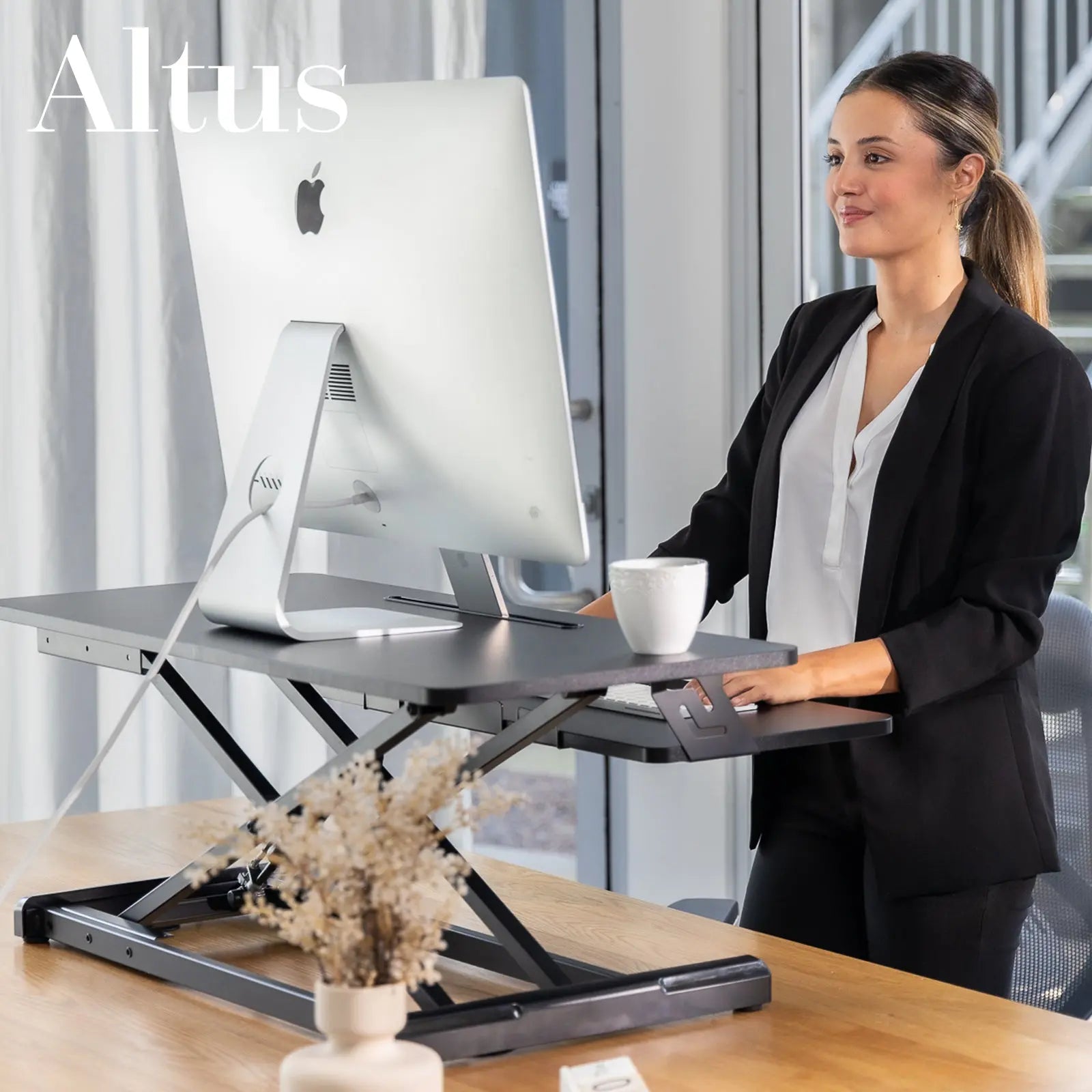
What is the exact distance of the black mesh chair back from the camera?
6.65 ft

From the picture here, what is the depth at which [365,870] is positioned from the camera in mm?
1006

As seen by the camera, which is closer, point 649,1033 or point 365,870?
point 365,870

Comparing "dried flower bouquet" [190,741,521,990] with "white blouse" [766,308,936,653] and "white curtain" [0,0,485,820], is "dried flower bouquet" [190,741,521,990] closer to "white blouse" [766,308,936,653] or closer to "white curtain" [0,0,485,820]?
"white blouse" [766,308,936,653]

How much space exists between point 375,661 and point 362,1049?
370mm

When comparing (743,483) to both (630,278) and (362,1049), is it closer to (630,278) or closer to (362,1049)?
(630,278)

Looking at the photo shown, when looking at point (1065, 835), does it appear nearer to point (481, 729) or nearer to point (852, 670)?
point (852, 670)

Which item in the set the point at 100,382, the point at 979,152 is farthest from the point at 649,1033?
the point at 100,382

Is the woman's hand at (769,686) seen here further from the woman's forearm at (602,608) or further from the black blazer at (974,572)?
the woman's forearm at (602,608)

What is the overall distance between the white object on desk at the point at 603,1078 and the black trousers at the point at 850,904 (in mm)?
860

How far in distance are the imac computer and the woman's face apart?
78cm

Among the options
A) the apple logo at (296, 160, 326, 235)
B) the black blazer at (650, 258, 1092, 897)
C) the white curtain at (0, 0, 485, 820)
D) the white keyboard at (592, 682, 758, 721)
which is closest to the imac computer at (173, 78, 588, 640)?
the apple logo at (296, 160, 326, 235)

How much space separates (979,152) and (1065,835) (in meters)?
0.84

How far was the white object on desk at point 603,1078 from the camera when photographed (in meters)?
1.17

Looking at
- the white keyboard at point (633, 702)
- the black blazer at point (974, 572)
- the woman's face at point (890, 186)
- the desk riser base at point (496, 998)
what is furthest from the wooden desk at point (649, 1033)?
the woman's face at point (890, 186)
